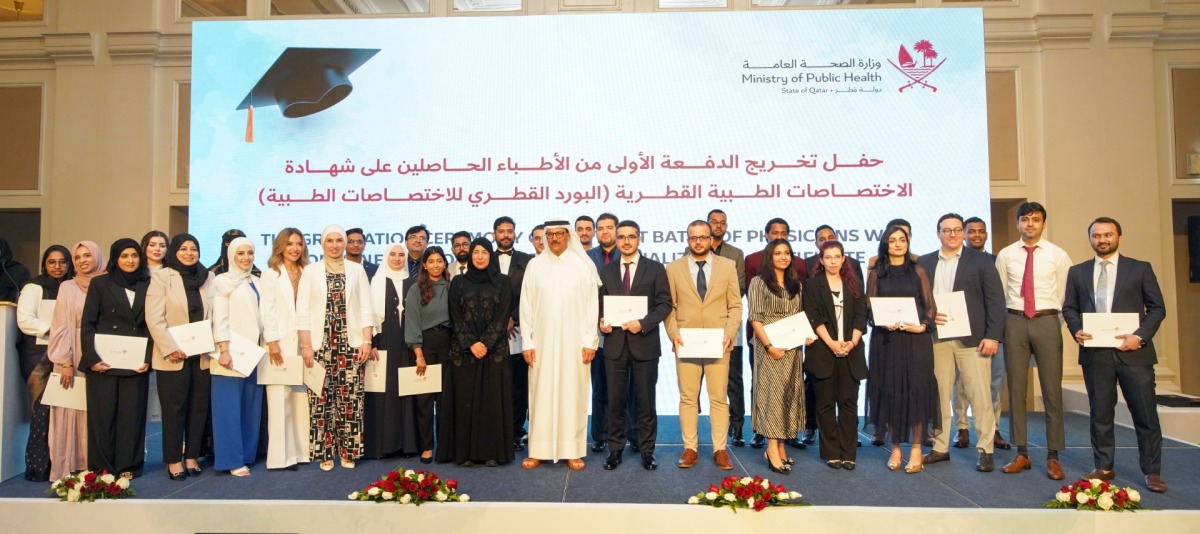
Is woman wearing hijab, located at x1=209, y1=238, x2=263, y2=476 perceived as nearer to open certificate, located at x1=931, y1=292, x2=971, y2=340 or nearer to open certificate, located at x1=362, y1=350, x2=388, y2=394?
open certificate, located at x1=362, y1=350, x2=388, y2=394

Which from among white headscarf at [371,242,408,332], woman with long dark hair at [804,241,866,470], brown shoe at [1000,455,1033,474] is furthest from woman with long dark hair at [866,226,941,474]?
white headscarf at [371,242,408,332]

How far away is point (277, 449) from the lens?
13.1 ft

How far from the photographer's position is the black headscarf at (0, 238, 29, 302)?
477 cm

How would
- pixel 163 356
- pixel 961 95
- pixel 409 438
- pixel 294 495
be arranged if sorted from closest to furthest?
1. pixel 294 495
2. pixel 163 356
3. pixel 409 438
4. pixel 961 95

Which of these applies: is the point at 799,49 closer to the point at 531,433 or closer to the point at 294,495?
the point at 531,433

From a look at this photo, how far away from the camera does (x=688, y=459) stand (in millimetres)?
4008

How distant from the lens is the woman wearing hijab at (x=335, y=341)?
404 centimetres

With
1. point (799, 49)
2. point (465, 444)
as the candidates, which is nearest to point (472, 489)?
point (465, 444)

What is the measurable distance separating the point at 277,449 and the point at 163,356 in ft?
2.49

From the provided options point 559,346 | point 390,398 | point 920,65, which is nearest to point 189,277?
point 390,398

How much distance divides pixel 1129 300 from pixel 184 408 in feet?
15.9

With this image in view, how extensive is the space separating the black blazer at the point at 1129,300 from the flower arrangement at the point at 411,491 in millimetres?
3178

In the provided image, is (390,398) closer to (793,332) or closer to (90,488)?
(90,488)

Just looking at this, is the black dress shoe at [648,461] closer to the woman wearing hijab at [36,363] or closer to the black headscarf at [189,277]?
the black headscarf at [189,277]
